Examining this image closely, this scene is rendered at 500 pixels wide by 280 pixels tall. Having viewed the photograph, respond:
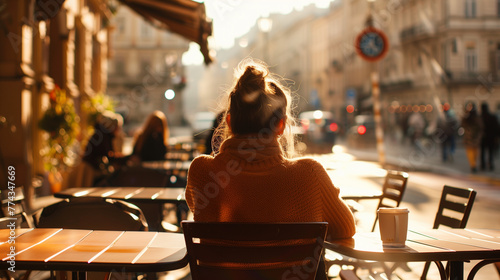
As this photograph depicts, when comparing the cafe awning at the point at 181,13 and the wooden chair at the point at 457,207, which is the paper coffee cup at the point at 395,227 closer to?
the wooden chair at the point at 457,207

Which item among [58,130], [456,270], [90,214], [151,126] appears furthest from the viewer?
[58,130]

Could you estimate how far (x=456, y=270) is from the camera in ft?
9.64

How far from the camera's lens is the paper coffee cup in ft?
9.13

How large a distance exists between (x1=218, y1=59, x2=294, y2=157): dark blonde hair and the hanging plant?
908 centimetres

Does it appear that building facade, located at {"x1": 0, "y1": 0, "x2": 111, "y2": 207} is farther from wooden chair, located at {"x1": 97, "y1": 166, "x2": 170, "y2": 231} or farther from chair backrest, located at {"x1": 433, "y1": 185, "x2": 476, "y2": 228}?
chair backrest, located at {"x1": 433, "y1": 185, "x2": 476, "y2": 228}

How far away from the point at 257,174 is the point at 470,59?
4635cm

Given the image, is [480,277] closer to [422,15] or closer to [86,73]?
[86,73]

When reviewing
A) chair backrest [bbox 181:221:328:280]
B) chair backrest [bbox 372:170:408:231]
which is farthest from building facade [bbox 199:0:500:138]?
chair backrest [bbox 181:221:328:280]

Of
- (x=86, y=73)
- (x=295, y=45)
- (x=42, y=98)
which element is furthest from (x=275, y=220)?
(x=295, y=45)

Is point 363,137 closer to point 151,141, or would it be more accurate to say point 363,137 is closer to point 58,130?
point 58,130

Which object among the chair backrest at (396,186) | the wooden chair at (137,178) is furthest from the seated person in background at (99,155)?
the chair backrest at (396,186)

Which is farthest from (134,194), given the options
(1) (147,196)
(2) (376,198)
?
(2) (376,198)

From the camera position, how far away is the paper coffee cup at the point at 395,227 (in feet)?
9.13

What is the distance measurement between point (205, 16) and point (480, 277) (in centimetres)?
569
